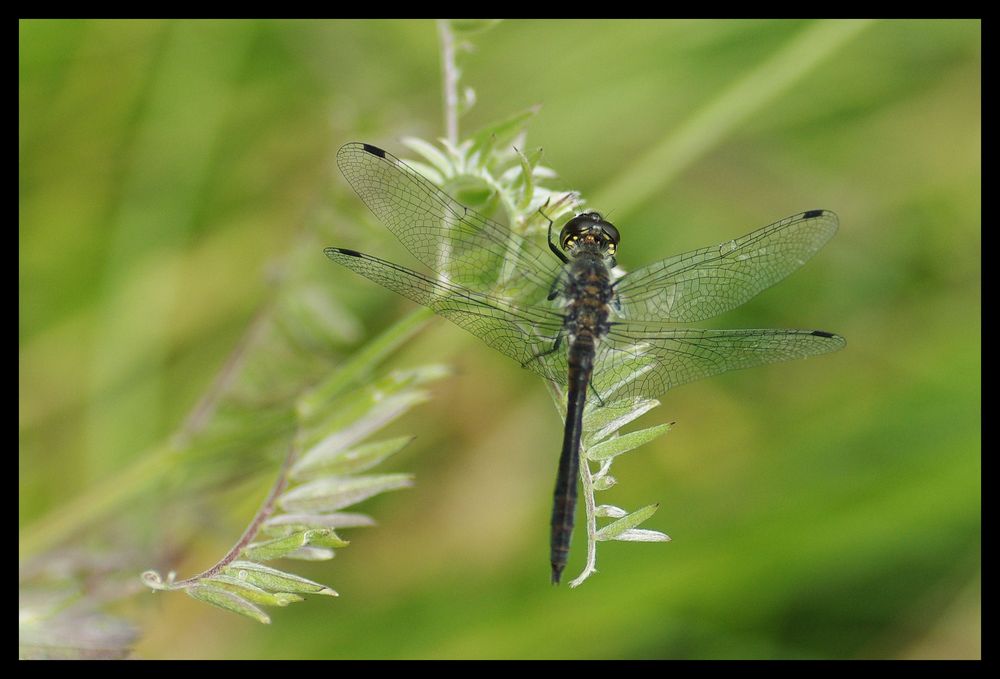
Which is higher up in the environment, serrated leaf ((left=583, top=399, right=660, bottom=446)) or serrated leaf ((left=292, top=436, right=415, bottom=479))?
serrated leaf ((left=583, top=399, right=660, bottom=446))

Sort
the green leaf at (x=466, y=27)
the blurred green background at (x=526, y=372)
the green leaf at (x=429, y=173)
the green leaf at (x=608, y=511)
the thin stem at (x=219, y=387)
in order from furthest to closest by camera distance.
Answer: the blurred green background at (x=526, y=372), the thin stem at (x=219, y=387), the green leaf at (x=466, y=27), the green leaf at (x=429, y=173), the green leaf at (x=608, y=511)

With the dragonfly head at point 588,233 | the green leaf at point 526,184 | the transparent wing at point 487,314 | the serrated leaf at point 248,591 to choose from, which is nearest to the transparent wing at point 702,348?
the transparent wing at point 487,314

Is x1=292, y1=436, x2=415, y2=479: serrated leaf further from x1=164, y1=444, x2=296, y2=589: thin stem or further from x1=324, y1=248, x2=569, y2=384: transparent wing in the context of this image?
x1=324, y1=248, x2=569, y2=384: transparent wing

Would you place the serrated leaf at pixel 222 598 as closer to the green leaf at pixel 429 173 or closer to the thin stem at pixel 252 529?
the thin stem at pixel 252 529

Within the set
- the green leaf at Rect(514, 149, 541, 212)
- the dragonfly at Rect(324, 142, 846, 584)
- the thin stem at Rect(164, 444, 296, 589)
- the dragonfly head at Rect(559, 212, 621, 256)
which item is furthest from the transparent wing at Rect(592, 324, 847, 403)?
the thin stem at Rect(164, 444, 296, 589)

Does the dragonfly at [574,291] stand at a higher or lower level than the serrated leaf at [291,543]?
higher

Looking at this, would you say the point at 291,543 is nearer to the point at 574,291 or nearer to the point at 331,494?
the point at 331,494

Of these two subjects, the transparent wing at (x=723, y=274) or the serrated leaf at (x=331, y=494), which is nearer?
the serrated leaf at (x=331, y=494)
